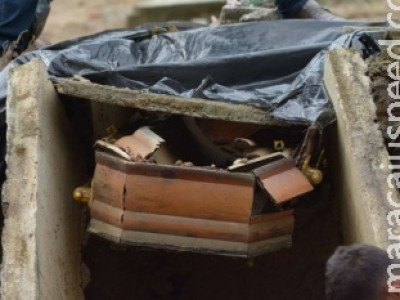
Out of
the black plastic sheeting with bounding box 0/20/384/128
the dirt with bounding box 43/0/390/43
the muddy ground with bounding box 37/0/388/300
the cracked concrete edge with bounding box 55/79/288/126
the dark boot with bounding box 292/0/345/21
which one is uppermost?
the dark boot with bounding box 292/0/345/21

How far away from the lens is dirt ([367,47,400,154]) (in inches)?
181

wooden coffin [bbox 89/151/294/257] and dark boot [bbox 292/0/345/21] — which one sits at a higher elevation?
dark boot [bbox 292/0/345/21]

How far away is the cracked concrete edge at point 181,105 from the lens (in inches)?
191

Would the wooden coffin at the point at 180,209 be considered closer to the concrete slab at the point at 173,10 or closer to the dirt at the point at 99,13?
the concrete slab at the point at 173,10

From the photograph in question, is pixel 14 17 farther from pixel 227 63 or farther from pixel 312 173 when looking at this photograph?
pixel 312 173

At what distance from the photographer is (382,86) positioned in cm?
475

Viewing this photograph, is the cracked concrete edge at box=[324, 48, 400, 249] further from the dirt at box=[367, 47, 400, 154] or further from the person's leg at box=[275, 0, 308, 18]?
the person's leg at box=[275, 0, 308, 18]

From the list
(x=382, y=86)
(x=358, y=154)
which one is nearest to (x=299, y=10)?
(x=382, y=86)

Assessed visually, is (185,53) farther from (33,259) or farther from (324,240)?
(33,259)

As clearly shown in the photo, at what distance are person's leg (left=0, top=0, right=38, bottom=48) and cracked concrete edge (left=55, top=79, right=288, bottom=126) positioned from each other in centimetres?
147

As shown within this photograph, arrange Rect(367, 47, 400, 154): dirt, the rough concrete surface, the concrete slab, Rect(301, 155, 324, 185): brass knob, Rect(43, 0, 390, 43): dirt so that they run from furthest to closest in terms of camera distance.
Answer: Rect(43, 0, 390, 43): dirt < the concrete slab < Rect(301, 155, 324, 185): brass knob < Rect(367, 47, 400, 154): dirt < the rough concrete surface

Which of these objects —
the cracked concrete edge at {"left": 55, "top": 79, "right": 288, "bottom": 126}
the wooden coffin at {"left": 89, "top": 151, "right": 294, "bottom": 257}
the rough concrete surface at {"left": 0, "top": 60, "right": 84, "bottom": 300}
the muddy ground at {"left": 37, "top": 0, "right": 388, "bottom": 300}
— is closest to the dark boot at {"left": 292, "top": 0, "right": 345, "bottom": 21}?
the muddy ground at {"left": 37, "top": 0, "right": 388, "bottom": 300}

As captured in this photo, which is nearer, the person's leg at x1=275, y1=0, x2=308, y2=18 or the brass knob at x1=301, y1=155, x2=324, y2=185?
the brass knob at x1=301, y1=155, x2=324, y2=185

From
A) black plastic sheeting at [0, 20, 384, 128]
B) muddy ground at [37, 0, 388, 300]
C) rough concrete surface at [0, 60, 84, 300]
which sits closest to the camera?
rough concrete surface at [0, 60, 84, 300]
